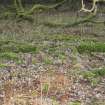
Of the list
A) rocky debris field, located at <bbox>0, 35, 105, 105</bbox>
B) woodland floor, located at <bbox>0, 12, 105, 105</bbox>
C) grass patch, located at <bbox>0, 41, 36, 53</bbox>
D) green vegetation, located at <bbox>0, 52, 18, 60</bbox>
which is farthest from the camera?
grass patch, located at <bbox>0, 41, 36, 53</bbox>

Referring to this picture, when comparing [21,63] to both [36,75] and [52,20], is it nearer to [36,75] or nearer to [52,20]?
[36,75]

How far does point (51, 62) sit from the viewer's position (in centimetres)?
1148

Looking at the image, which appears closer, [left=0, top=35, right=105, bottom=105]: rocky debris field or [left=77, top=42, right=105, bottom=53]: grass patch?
[left=0, top=35, right=105, bottom=105]: rocky debris field

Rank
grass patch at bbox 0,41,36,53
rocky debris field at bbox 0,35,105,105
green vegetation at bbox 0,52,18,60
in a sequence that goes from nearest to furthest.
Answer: rocky debris field at bbox 0,35,105,105
green vegetation at bbox 0,52,18,60
grass patch at bbox 0,41,36,53

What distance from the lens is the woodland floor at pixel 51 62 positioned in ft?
28.6

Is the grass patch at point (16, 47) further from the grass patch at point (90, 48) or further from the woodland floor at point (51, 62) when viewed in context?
the grass patch at point (90, 48)

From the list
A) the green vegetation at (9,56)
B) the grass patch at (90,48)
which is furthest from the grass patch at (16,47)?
the grass patch at (90,48)

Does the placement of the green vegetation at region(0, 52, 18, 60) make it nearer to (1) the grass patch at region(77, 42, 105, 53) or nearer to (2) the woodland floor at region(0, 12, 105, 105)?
(2) the woodland floor at region(0, 12, 105, 105)

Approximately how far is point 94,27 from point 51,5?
212cm

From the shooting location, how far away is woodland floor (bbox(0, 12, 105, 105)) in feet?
28.6

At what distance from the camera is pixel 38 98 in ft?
27.4

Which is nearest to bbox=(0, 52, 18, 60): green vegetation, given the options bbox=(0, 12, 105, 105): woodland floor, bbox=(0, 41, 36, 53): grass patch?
bbox=(0, 12, 105, 105): woodland floor

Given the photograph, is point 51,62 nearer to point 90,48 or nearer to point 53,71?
point 53,71

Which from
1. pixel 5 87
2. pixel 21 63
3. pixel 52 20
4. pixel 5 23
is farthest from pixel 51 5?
pixel 5 87
